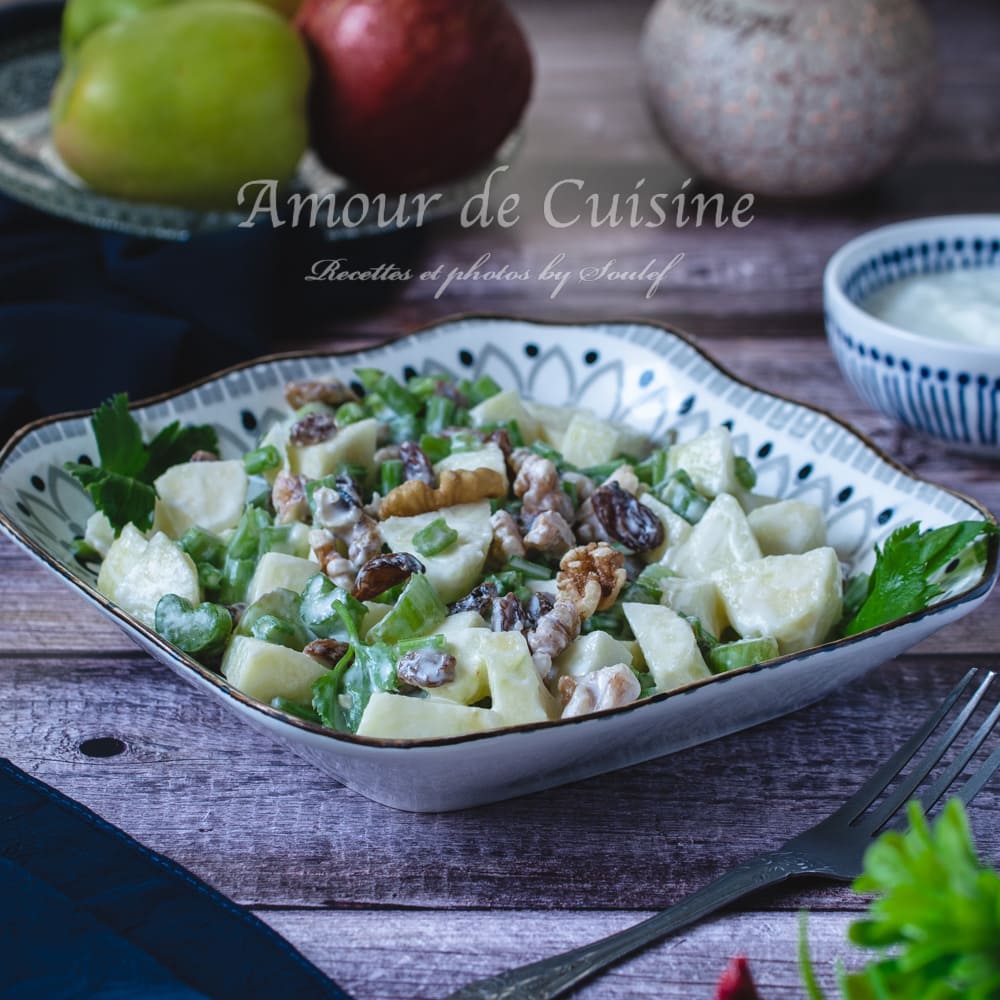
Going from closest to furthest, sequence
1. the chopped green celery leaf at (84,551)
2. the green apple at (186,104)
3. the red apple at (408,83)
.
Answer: the chopped green celery leaf at (84,551), the green apple at (186,104), the red apple at (408,83)

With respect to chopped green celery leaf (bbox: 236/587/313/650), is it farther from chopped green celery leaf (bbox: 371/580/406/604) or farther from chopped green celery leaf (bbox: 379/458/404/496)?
chopped green celery leaf (bbox: 379/458/404/496)

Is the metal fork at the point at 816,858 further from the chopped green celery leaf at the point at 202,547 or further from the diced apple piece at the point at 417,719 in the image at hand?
the chopped green celery leaf at the point at 202,547

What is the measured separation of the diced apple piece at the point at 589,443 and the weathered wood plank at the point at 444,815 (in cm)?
49

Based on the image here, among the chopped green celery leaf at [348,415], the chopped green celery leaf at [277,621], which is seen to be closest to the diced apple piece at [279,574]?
the chopped green celery leaf at [277,621]

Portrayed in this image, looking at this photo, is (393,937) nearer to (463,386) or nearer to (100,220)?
(463,386)

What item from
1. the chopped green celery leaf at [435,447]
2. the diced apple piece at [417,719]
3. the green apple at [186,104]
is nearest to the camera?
the diced apple piece at [417,719]

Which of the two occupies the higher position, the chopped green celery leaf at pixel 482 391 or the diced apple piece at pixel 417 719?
the diced apple piece at pixel 417 719

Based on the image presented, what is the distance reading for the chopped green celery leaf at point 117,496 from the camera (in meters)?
1.65

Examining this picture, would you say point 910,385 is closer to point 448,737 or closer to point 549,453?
point 549,453

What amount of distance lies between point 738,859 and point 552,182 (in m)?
2.28

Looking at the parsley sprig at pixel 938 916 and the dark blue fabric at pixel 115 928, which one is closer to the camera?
the parsley sprig at pixel 938 916

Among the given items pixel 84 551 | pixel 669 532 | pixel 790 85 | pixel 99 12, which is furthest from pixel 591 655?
pixel 99 12

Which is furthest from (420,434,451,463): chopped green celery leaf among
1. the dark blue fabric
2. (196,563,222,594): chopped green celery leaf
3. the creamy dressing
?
the creamy dressing

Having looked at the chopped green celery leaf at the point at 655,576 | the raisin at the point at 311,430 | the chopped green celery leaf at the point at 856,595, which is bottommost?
the chopped green celery leaf at the point at 856,595
